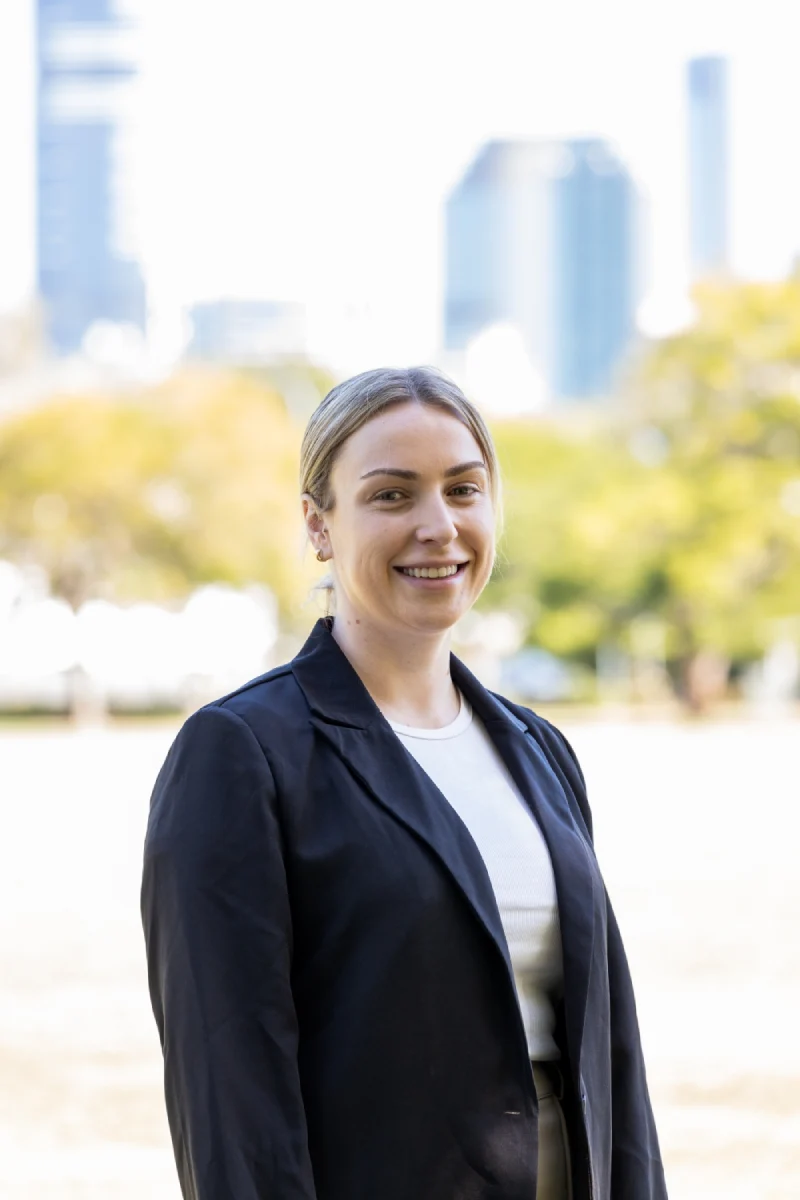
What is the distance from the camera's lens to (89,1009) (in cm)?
755

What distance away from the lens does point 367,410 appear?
2.01 meters

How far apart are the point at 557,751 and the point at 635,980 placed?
19.9 feet

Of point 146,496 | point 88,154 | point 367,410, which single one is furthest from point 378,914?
point 88,154

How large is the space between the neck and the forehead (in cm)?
21

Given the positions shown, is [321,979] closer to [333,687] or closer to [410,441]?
[333,687]

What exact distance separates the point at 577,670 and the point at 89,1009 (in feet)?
148

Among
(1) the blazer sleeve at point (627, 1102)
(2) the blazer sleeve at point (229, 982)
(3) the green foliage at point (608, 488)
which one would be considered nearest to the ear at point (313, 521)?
(2) the blazer sleeve at point (229, 982)

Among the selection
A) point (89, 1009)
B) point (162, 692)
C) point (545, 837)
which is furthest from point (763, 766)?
point (162, 692)

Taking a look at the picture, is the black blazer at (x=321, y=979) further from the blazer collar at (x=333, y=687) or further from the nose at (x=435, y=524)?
the nose at (x=435, y=524)

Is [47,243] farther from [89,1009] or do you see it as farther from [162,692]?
[89,1009]

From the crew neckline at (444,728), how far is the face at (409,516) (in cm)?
12

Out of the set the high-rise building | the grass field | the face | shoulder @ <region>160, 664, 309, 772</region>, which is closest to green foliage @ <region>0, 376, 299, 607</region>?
the grass field

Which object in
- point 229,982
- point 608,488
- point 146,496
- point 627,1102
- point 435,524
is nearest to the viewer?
point 229,982

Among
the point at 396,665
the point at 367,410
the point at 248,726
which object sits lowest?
the point at 248,726
